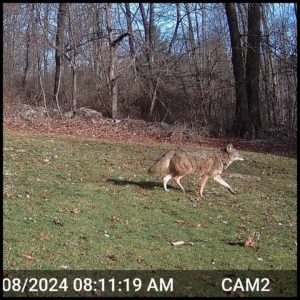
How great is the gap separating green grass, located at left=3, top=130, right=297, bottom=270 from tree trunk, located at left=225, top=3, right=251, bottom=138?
11318mm

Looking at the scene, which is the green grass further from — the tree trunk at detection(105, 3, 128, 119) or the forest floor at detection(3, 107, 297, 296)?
the tree trunk at detection(105, 3, 128, 119)

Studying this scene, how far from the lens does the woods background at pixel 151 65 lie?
3089 centimetres

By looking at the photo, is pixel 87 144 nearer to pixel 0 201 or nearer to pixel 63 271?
pixel 0 201

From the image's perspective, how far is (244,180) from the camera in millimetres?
16156

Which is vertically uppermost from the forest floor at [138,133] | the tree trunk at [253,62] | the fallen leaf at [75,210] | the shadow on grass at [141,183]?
the tree trunk at [253,62]

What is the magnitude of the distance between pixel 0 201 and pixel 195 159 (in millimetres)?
4957

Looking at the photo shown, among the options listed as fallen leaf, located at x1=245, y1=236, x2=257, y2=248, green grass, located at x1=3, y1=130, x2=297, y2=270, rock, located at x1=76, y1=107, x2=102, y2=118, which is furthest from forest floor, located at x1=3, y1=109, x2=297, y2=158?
fallen leaf, located at x1=245, y1=236, x2=257, y2=248

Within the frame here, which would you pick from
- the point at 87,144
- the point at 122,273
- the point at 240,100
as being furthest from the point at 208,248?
the point at 240,100

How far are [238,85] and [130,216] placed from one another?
21.2 metres

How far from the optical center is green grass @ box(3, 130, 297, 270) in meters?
8.23

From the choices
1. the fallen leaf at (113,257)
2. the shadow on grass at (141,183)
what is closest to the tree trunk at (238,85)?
the shadow on grass at (141,183)

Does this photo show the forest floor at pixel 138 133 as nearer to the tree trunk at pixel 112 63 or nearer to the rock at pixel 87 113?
the rock at pixel 87 113

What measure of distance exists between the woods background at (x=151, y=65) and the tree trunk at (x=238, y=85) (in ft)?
0.19

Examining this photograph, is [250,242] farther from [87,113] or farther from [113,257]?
[87,113]
